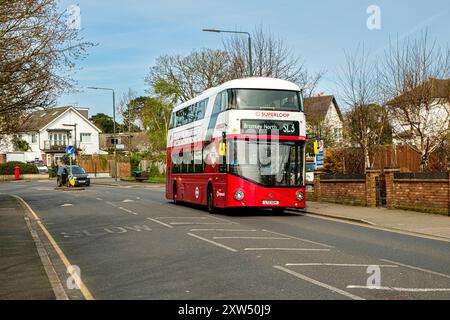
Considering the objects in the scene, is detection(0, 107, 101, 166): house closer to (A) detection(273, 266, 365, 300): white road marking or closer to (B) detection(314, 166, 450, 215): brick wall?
(B) detection(314, 166, 450, 215): brick wall

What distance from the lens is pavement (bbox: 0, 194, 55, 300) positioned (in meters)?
8.12

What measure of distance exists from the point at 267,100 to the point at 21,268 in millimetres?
11310

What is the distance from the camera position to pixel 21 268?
1021 cm

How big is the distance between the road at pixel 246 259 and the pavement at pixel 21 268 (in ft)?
1.32

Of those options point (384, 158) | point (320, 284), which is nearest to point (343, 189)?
point (384, 158)

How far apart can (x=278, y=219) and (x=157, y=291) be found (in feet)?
38.7

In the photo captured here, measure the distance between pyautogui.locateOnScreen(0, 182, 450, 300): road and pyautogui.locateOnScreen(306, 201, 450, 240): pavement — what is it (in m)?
0.81

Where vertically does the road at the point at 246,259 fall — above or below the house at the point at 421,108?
below

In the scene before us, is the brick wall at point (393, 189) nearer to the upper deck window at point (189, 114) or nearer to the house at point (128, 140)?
the upper deck window at point (189, 114)

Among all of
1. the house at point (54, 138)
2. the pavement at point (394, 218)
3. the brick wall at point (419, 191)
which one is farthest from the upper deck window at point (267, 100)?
the house at point (54, 138)

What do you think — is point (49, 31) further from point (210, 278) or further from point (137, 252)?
point (210, 278)

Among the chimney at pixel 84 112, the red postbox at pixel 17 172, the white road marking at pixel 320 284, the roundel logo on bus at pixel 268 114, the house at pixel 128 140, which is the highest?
the chimney at pixel 84 112

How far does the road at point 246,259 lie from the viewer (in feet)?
26.8

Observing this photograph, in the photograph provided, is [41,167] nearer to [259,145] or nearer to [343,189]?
[343,189]
